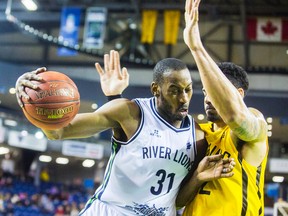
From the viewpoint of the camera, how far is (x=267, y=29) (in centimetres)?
1788

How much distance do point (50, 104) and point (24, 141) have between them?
16772 millimetres

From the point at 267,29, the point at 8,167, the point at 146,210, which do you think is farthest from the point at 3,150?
the point at 146,210

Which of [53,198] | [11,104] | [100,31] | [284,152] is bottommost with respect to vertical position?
[53,198]

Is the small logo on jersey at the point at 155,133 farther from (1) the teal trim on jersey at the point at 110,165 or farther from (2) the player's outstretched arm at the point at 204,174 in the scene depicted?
(2) the player's outstretched arm at the point at 204,174

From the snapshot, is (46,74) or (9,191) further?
(9,191)

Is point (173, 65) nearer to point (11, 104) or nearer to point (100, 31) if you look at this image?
point (100, 31)

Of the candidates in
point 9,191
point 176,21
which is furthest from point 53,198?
point 176,21

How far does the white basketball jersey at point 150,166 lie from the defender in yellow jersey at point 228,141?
0.12m

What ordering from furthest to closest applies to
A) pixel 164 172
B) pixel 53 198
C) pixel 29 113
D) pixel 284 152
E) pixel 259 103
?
1. pixel 284 152
2. pixel 53 198
3. pixel 259 103
4. pixel 164 172
5. pixel 29 113

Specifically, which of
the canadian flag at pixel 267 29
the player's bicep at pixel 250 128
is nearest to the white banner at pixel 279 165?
the canadian flag at pixel 267 29

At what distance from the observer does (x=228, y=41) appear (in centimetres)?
2012

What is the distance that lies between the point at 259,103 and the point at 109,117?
13320mm

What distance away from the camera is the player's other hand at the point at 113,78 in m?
3.86

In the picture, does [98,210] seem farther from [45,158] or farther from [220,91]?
[45,158]
